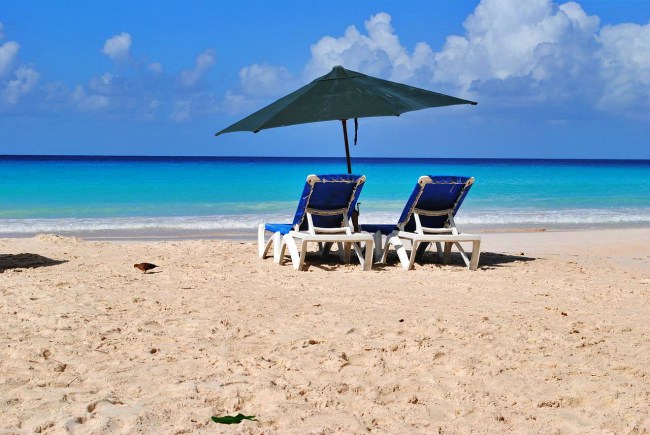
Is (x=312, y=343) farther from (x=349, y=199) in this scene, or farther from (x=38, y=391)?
(x=349, y=199)

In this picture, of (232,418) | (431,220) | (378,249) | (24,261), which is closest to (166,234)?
(24,261)

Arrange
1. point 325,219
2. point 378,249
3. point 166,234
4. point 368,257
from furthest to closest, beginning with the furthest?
1. point 166,234
2. point 378,249
3. point 325,219
4. point 368,257

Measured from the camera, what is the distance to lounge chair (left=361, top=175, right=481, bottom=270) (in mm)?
7344

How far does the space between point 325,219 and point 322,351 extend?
11.4ft

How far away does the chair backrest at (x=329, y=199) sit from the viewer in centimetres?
725

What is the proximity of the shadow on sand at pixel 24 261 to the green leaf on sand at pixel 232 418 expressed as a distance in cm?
452

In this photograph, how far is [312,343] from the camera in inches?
170

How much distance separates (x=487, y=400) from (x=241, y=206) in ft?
58.2

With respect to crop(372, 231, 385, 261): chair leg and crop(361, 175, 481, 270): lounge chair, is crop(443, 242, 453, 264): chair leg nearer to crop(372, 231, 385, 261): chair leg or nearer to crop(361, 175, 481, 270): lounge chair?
crop(361, 175, 481, 270): lounge chair

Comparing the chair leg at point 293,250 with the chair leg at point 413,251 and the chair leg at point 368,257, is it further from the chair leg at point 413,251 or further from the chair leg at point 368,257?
the chair leg at point 413,251

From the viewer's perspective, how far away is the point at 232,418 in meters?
3.18

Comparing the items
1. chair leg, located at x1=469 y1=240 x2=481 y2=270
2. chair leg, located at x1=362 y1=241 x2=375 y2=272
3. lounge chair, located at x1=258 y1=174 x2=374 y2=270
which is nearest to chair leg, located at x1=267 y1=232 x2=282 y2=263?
lounge chair, located at x1=258 y1=174 x2=374 y2=270

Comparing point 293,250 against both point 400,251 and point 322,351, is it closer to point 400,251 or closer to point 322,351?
point 400,251

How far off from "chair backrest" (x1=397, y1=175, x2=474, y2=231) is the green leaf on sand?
438 cm
